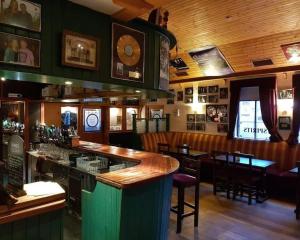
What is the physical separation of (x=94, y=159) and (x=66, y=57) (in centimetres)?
211

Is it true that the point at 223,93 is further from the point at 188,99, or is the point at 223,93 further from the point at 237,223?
the point at 237,223

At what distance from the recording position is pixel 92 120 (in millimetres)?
7945

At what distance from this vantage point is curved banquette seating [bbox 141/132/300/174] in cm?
596

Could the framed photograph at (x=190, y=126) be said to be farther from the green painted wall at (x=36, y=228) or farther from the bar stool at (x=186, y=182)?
the green painted wall at (x=36, y=228)

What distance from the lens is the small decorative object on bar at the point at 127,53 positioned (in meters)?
2.69

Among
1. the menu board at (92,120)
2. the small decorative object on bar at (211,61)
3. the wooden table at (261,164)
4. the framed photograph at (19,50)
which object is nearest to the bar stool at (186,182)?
the wooden table at (261,164)

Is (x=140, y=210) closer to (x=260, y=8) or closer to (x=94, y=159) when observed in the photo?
(x=94, y=159)

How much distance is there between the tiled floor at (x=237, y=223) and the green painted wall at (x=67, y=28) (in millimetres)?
2291

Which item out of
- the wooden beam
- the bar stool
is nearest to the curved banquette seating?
the wooden beam

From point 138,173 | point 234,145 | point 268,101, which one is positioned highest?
point 268,101

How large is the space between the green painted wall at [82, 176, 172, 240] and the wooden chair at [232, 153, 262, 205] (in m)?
2.96

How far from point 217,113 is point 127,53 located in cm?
533

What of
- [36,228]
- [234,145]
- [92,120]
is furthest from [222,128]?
[36,228]

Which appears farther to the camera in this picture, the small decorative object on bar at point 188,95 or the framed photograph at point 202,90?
the small decorative object on bar at point 188,95
